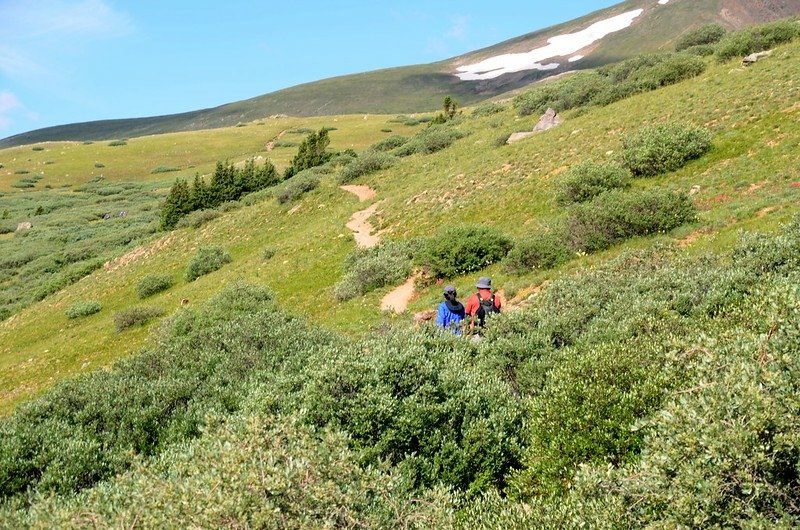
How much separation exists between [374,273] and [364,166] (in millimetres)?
23048

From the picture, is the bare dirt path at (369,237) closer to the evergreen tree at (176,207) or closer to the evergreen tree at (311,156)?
the evergreen tree at (311,156)

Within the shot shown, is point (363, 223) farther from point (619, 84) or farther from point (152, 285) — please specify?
point (619, 84)

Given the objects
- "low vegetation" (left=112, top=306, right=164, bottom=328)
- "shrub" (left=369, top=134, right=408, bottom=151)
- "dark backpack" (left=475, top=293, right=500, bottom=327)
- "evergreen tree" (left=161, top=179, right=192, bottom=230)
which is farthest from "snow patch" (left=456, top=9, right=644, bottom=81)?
"dark backpack" (left=475, top=293, right=500, bottom=327)

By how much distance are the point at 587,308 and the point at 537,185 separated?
14.7 meters

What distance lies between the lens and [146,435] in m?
9.20

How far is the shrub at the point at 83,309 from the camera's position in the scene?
31094 millimetres

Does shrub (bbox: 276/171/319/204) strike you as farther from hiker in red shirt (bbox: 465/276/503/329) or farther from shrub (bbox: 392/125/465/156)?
hiker in red shirt (bbox: 465/276/503/329)

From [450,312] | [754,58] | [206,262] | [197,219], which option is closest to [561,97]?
[754,58]

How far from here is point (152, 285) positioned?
32.0m

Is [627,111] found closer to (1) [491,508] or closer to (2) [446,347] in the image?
(2) [446,347]

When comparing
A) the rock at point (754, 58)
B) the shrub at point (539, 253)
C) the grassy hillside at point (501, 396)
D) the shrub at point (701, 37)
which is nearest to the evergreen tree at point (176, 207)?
the grassy hillside at point (501, 396)

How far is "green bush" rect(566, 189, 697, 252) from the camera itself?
17.1 m

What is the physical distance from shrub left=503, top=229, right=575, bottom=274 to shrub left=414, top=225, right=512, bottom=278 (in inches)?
59.1

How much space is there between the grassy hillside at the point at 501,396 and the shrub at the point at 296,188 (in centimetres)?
1849
